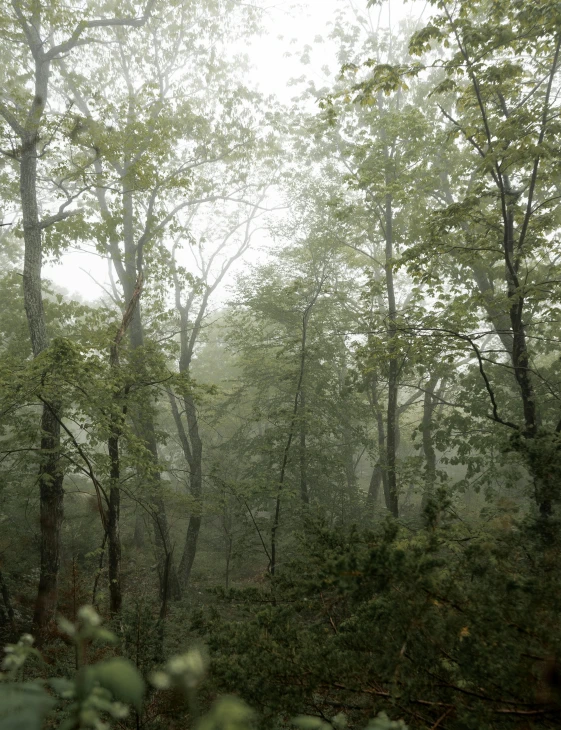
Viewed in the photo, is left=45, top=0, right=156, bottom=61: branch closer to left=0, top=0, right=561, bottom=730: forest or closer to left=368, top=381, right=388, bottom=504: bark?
left=0, top=0, right=561, bottom=730: forest

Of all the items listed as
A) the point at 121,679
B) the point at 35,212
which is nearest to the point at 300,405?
the point at 35,212

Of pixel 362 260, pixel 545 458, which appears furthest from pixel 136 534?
pixel 545 458

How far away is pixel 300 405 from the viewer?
12547mm

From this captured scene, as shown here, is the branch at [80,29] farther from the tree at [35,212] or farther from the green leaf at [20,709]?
the green leaf at [20,709]

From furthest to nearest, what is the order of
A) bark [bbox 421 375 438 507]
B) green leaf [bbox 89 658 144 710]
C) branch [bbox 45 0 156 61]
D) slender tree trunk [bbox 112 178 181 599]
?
slender tree trunk [bbox 112 178 181 599] < branch [bbox 45 0 156 61] < bark [bbox 421 375 438 507] < green leaf [bbox 89 658 144 710]

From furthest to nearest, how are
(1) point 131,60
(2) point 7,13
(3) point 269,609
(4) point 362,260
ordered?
(4) point 362,260 < (1) point 131,60 < (2) point 7,13 < (3) point 269,609

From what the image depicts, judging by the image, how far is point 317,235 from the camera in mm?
15930

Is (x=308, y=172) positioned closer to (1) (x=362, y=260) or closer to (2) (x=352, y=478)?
(1) (x=362, y=260)

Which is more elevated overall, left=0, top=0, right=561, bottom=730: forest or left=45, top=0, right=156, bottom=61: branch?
left=45, top=0, right=156, bottom=61: branch

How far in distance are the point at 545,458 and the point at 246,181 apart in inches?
→ 640

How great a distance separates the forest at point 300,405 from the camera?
7.33ft

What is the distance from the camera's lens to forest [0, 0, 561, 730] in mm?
2234

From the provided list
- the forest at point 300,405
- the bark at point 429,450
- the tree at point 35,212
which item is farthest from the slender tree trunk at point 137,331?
the bark at point 429,450

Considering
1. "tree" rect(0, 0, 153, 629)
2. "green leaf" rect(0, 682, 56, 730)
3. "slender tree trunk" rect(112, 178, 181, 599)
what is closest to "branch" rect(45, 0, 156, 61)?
"tree" rect(0, 0, 153, 629)
